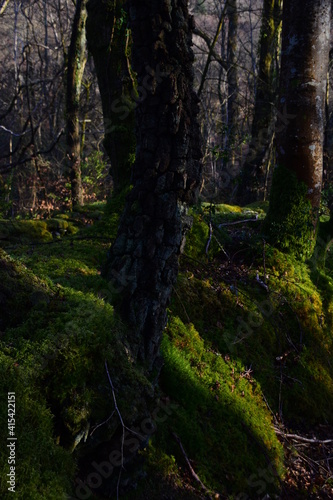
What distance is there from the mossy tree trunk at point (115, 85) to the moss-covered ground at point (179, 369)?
0.62 meters

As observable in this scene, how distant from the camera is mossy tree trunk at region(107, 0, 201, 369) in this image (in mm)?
2389

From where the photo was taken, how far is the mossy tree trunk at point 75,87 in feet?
29.5

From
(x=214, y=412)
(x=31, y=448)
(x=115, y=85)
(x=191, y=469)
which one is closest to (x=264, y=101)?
(x=115, y=85)

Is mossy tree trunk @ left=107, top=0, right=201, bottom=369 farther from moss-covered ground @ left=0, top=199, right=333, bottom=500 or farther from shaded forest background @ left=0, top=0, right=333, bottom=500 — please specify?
moss-covered ground @ left=0, top=199, right=333, bottom=500

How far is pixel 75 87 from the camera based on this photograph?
947 centimetres

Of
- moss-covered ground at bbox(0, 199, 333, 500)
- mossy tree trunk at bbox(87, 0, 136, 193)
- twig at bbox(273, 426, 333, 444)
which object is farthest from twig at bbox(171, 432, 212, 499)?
mossy tree trunk at bbox(87, 0, 136, 193)

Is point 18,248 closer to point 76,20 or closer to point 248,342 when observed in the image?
point 248,342

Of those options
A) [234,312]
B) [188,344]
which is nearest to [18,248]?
[188,344]

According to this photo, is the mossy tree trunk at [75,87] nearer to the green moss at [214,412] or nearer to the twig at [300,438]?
the green moss at [214,412]

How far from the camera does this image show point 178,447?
102 inches

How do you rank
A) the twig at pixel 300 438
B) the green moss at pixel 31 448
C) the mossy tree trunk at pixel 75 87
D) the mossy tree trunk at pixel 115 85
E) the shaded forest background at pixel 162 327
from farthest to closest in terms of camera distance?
the mossy tree trunk at pixel 75 87 < the mossy tree trunk at pixel 115 85 < the twig at pixel 300 438 < the shaded forest background at pixel 162 327 < the green moss at pixel 31 448

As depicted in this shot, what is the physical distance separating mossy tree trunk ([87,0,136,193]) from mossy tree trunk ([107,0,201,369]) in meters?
2.11

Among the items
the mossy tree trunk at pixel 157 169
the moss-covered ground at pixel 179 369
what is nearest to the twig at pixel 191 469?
the moss-covered ground at pixel 179 369

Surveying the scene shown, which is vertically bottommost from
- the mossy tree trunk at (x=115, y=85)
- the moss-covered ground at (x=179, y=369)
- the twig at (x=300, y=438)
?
the twig at (x=300, y=438)
